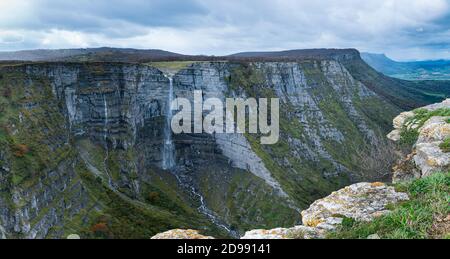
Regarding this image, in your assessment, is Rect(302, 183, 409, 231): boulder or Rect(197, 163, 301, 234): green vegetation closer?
Rect(302, 183, 409, 231): boulder

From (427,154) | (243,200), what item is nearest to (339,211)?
(427,154)

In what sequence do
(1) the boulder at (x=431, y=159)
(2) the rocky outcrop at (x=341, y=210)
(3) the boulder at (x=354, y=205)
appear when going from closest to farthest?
1. (2) the rocky outcrop at (x=341, y=210)
2. (3) the boulder at (x=354, y=205)
3. (1) the boulder at (x=431, y=159)

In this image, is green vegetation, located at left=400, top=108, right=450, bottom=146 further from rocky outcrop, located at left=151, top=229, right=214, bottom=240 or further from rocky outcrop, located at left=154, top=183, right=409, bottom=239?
rocky outcrop, located at left=151, top=229, right=214, bottom=240

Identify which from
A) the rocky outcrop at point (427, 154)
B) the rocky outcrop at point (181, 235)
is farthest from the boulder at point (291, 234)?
the rocky outcrop at point (427, 154)

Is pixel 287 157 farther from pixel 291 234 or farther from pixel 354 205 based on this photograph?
pixel 291 234

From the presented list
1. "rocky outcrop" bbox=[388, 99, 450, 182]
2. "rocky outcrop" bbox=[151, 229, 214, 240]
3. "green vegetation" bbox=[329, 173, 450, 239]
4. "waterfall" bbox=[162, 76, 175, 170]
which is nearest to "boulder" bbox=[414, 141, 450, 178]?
"rocky outcrop" bbox=[388, 99, 450, 182]

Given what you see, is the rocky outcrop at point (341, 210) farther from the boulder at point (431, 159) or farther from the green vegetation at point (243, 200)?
the green vegetation at point (243, 200)

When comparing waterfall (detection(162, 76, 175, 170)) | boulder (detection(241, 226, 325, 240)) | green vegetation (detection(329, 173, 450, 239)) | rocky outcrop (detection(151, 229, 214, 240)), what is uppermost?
green vegetation (detection(329, 173, 450, 239))

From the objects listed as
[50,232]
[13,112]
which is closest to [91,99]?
[13,112]
